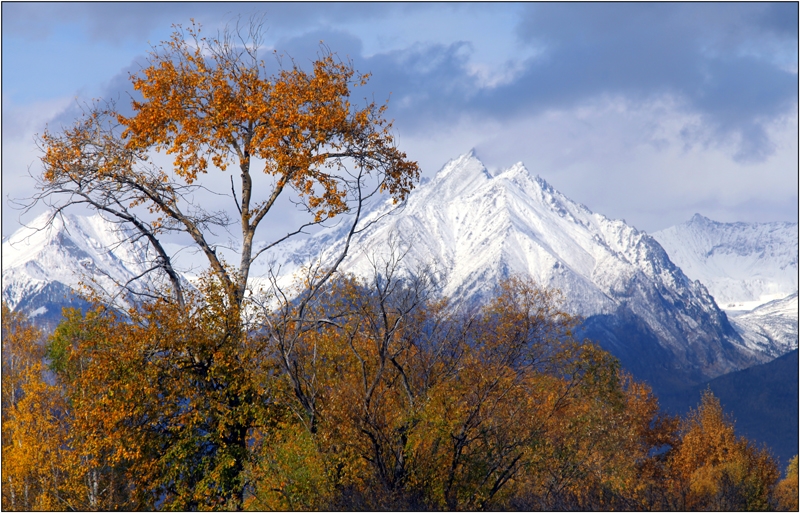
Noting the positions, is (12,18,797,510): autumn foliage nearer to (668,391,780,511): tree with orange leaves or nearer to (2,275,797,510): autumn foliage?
(2,275,797,510): autumn foliage

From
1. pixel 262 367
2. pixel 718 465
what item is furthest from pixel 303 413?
pixel 718 465

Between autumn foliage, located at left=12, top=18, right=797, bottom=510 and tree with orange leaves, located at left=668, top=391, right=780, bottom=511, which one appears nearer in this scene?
autumn foliage, located at left=12, top=18, right=797, bottom=510

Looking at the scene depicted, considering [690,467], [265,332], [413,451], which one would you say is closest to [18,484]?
[265,332]

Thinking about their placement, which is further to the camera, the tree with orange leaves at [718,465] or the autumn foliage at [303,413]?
the tree with orange leaves at [718,465]

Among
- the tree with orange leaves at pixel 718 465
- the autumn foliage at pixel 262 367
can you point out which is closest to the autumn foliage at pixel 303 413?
the autumn foliage at pixel 262 367

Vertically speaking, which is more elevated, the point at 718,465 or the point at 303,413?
the point at 303,413

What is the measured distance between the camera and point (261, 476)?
20.4 metres

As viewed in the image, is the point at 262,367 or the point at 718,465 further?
the point at 718,465

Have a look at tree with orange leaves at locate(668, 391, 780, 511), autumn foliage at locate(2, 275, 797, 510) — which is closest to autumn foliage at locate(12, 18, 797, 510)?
autumn foliage at locate(2, 275, 797, 510)

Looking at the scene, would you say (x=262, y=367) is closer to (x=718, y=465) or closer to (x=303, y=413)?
(x=303, y=413)

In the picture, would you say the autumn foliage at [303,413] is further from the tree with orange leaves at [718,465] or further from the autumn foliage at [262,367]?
the tree with orange leaves at [718,465]

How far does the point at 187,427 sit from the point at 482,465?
27.4 feet

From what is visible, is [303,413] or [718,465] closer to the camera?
[303,413]

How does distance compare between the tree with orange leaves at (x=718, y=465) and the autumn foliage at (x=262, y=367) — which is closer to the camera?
the autumn foliage at (x=262, y=367)
